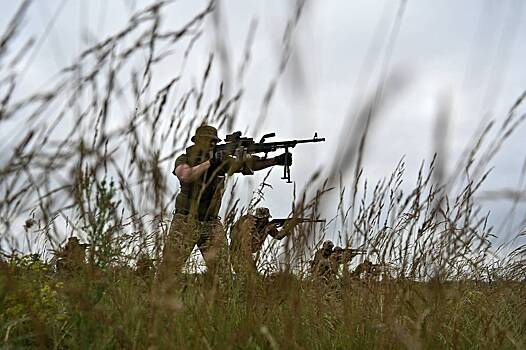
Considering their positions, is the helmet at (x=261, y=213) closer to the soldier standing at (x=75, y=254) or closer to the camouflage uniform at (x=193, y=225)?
the camouflage uniform at (x=193, y=225)

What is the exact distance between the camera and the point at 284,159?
182 centimetres

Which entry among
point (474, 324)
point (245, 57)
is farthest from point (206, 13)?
point (474, 324)

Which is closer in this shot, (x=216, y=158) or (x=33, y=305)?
(x=33, y=305)

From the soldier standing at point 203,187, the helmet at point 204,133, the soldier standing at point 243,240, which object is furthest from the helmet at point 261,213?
the helmet at point 204,133

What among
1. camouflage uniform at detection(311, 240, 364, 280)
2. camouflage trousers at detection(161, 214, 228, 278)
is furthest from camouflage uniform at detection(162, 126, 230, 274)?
camouflage uniform at detection(311, 240, 364, 280)

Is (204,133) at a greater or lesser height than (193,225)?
greater

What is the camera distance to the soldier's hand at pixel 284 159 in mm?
1671

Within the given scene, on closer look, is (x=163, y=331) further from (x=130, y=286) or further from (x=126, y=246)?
(x=126, y=246)

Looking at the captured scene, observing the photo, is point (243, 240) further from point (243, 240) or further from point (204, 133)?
point (204, 133)

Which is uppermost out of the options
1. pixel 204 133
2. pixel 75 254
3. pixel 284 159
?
pixel 284 159

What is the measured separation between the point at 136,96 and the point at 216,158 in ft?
0.92

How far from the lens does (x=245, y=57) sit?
4.45 feet

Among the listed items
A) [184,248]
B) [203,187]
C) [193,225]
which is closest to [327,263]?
[184,248]

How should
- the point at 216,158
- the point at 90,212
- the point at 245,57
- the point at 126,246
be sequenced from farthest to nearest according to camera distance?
the point at 126,246, the point at 216,158, the point at 245,57, the point at 90,212
